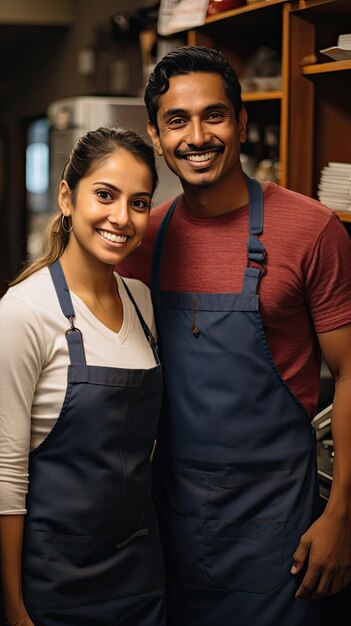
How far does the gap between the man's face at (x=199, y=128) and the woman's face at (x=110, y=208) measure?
0.17 m

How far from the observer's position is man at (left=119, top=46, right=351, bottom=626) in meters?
1.83

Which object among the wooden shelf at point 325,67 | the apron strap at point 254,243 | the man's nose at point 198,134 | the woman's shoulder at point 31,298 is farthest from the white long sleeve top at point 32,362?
the wooden shelf at point 325,67

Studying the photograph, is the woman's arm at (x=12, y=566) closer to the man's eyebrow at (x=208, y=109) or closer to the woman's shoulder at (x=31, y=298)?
the woman's shoulder at (x=31, y=298)

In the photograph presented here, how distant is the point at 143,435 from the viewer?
174 cm

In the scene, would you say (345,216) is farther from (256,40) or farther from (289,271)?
(256,40)

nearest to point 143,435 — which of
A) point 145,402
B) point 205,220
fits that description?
point 145,402

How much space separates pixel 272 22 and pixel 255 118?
0.40 meters

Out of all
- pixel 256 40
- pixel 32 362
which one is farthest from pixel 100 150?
pixel 256 40

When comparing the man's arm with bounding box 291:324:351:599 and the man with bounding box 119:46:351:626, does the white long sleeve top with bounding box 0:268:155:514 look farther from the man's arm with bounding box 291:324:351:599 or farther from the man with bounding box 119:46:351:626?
the man's arm with bounding box 291:324:351:599

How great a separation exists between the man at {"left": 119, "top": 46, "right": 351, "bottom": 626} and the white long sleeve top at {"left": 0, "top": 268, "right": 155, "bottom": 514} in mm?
257

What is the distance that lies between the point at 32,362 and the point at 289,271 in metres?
0.62

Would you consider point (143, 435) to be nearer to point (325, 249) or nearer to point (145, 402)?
point (145, 402)

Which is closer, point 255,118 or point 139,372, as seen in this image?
point 139,372

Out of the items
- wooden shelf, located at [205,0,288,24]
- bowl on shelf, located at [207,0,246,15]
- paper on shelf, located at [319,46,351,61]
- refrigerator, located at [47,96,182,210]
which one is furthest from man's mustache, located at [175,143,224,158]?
refrigerator, located at [47,96,182,210]
